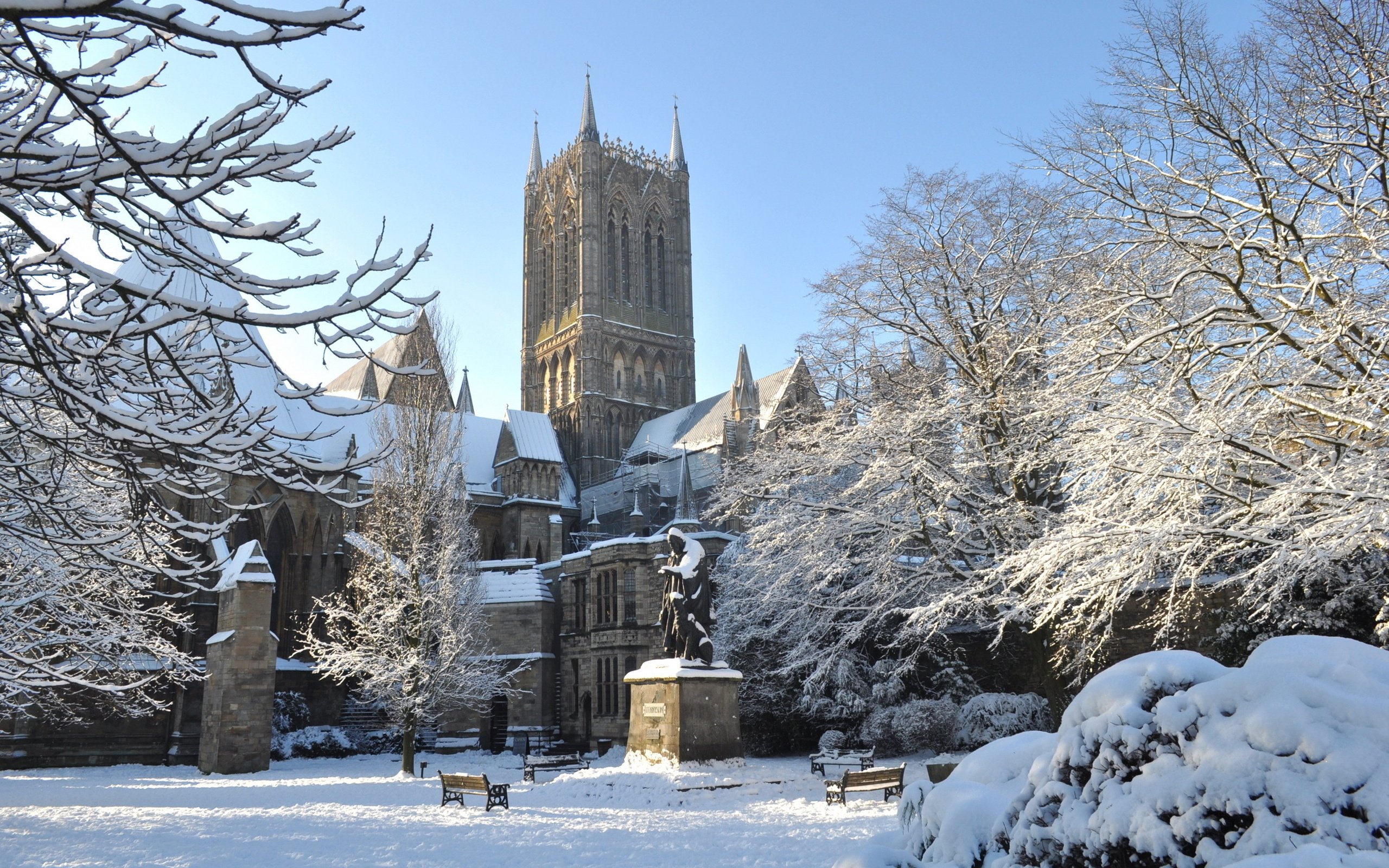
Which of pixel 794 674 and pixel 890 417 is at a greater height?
pixel 890 417

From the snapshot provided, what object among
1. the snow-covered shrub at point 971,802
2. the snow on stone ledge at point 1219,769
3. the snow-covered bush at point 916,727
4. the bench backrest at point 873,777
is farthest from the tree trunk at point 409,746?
the snow on stone ledge at point 1219,769

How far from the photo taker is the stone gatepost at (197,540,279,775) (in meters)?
28.0

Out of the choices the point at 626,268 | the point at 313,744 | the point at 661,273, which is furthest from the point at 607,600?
the point at 661,273

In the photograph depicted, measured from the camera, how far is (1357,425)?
31.3 feet

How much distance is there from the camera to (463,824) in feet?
45.5

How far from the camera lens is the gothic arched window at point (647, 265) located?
239 feet

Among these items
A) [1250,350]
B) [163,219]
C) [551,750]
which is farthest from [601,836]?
[551,750]

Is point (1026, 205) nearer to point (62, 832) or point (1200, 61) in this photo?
point (1200, 61)

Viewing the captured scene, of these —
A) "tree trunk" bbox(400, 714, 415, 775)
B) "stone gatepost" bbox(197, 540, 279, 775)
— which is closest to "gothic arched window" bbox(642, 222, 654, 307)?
"stone gatepost" bbox(197, 540, 279, 775)

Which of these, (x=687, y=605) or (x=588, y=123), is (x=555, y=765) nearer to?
(x=687, y=605)

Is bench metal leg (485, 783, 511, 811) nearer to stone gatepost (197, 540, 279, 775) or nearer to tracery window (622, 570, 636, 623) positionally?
stone gatepost (197, 540, 279, 775)

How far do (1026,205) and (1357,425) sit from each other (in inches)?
315

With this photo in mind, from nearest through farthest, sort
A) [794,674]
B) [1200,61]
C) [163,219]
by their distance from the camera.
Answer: [163,219] < [1200,61] < [794,674]

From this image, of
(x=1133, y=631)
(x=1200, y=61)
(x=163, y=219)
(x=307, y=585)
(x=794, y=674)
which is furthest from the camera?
(x=307, y=585)
